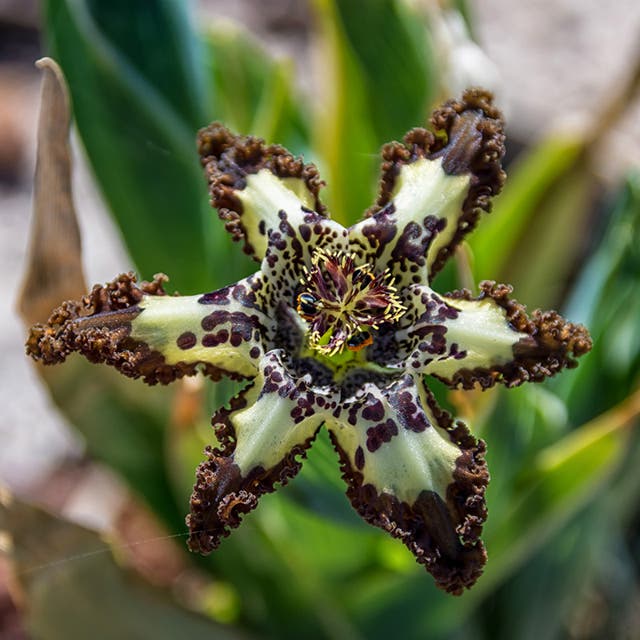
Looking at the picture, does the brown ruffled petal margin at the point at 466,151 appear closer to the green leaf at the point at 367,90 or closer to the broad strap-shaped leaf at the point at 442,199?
the broad strap-shaped leaf at the point at 442,199

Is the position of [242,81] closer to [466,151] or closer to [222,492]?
[466,151]

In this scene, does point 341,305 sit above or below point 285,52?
above

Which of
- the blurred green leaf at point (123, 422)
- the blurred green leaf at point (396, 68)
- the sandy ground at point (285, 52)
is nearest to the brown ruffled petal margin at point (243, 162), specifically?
the blurred green leaf at point (123, 422)

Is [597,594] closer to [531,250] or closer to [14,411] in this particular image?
[531,250]

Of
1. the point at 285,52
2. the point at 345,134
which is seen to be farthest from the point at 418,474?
the point at 285,52

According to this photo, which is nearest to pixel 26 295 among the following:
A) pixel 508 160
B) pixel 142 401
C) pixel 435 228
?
pixel 142 401

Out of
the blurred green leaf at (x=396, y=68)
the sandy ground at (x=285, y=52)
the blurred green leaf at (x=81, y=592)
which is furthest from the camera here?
the sandy ground at (x=285, y=52)

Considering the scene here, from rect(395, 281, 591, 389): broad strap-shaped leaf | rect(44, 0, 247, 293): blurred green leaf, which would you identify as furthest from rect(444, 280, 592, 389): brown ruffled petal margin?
rect(44, 0, 247, 293): blurred green leaf

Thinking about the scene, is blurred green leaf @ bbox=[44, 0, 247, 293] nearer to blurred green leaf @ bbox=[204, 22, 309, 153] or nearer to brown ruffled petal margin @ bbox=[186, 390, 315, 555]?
blurred green leaf @ bbox=[204, 22, 309, 153]
